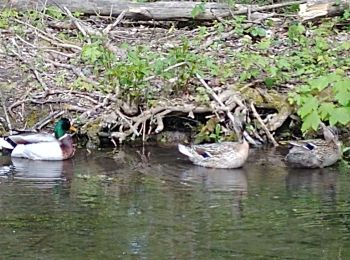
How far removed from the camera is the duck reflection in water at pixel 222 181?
6767 millimetres

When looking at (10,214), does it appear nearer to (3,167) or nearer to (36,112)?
(3,167)

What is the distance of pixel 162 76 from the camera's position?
9938 mm

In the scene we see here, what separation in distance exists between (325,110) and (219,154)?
2.39 meters

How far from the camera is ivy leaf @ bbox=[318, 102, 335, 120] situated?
240 inches

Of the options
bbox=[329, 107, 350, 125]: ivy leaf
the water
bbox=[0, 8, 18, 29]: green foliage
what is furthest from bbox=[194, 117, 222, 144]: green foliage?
bbox=[0, 8, 18, 29]: green foliage

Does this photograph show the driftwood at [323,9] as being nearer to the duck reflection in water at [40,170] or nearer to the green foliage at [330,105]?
the duck reflection in water at [40,170]

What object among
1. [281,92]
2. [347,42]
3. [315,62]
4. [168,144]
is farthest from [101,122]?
[347,42]

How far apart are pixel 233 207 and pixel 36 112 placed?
4.18m

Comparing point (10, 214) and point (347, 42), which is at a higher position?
point (347, 42)

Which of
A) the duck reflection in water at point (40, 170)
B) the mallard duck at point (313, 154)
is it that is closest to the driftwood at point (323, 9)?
the mallard duck at point (313, 154)

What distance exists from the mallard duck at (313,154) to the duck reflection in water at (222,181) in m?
0.53

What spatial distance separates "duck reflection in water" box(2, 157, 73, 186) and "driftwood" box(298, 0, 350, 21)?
5677 millimetres

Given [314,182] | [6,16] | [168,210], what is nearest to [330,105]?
[168,210]

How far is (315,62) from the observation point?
36.9 ft
